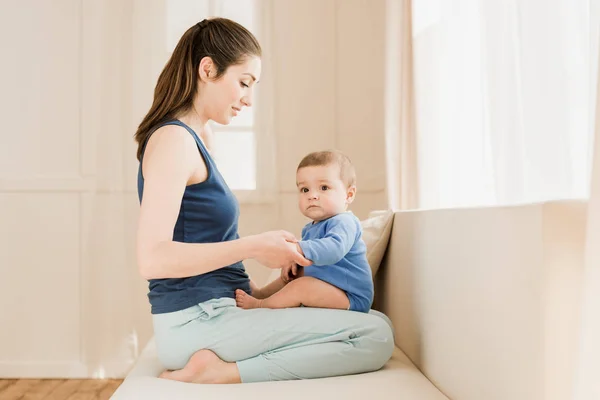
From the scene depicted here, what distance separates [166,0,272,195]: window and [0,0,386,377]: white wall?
9 cm

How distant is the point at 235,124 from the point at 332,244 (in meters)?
2.16

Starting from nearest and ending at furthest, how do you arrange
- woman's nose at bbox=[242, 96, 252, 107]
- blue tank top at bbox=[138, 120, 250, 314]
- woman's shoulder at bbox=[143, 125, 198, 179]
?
1. woman's shoulder at bbox=[143, 125, 198, 179]
2. blue tank top at bbox=[138, 120, 250, 314]
3. woman's nose at bbox=[242, 96, 252, 107]

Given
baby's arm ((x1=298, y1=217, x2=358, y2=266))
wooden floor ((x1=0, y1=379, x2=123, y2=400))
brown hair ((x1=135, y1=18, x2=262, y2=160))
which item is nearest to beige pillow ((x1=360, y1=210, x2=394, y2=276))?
baby's arm ((x1=298, y1=217, x2=358, y2=266))

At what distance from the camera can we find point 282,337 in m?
1.49

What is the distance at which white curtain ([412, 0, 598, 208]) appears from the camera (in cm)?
133

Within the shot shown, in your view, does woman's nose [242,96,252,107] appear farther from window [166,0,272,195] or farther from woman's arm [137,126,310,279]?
window [166,0,272,195]

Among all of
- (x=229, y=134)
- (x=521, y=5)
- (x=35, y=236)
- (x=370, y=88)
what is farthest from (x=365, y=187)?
(x=521, y=5)

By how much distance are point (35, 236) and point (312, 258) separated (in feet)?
8.30

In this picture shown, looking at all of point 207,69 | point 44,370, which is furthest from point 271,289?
point 44,370

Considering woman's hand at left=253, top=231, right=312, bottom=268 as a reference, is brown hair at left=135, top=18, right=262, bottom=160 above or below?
Answer: above

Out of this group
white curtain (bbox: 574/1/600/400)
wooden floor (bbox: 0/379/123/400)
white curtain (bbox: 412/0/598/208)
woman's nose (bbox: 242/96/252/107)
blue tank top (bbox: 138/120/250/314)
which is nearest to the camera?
white curtain (bbox: 574/1/600/400)

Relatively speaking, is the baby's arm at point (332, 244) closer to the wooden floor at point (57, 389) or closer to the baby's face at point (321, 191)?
the baby's face at point (321, 191)

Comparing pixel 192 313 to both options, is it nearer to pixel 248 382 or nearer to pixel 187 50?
pixel 248 382

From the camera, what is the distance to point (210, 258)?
139 centimetres
